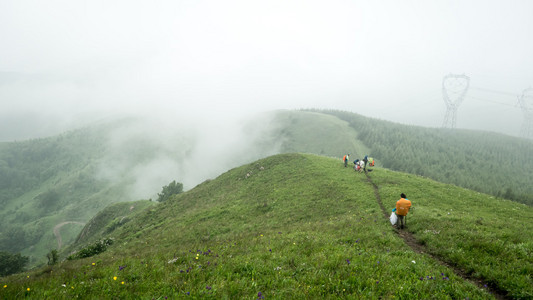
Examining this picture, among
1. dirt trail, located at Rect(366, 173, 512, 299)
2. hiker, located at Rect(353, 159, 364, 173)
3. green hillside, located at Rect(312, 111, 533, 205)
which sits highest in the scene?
dirt trail, located at Rect(366, 173, 512, 299)

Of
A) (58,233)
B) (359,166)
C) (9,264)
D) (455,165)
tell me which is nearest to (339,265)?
(359,166)

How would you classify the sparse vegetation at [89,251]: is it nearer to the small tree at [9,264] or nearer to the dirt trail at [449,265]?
the dirt trail at [449,265]

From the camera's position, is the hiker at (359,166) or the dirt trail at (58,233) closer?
the hiker at (359,166)

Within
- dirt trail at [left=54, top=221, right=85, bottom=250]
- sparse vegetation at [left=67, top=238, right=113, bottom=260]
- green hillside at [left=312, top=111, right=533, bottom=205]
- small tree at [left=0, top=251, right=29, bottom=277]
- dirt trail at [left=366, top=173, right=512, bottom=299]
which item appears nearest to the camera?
dirt trail at [left=366, top=173, right=512, bottom=299]

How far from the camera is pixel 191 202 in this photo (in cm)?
4316

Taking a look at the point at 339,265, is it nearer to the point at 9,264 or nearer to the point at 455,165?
the point at 9,264

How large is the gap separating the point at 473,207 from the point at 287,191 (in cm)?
2162

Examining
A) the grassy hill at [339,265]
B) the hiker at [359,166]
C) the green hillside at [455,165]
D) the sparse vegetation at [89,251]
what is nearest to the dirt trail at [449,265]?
the grassy hill at [339,265]

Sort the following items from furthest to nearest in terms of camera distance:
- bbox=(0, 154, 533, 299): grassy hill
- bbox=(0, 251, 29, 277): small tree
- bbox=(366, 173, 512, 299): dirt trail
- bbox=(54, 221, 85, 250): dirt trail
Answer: bbox=(54, 221, 85, 250): dirt trail → bbox=(0, 251, 29, 277): small tree → bbox=(366, 173, 512, 299): dirt trail → bbox=(0, 154, 533, 299): grassy hill

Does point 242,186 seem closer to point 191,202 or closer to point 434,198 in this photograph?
point 191,202

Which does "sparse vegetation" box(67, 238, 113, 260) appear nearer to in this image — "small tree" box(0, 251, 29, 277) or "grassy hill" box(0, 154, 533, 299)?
Result: "grassy hill" box(0, 154, 533, 299)

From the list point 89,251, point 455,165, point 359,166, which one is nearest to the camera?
point 89,251

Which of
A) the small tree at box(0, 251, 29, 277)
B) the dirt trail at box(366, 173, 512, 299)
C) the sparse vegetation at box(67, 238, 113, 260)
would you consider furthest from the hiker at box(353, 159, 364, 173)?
the small tree at box(0, 251, 29, 277)

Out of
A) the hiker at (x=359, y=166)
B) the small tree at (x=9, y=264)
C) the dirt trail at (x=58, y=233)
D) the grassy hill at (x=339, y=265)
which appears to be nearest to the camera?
the grassy hill at (x=339, y=265)
